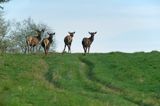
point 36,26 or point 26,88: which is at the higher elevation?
point 36,26

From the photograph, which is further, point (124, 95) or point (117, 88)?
point (117, 88)

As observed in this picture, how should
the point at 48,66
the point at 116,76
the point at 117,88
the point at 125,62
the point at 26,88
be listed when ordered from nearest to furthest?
the point at 26,88
the point at 117,88
the point at 116,76
the point at 48,66
the point at 125,62

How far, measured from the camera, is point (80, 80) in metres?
42.6

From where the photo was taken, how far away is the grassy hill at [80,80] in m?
28.9

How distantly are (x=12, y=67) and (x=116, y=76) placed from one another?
28.6 ft

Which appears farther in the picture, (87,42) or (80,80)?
(87,42)

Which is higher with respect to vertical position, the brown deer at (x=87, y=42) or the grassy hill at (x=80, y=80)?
the brown deer at (x=87, y=42)

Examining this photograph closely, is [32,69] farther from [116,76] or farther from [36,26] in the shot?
[36,26]

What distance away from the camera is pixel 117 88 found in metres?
39.7

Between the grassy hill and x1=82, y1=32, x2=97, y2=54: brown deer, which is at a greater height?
x1=82, y1=32, x2=97, y2=54: brown deer

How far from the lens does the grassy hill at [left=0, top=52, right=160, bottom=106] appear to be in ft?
94.9

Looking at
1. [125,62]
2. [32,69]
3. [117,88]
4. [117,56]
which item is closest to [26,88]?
[117,88]

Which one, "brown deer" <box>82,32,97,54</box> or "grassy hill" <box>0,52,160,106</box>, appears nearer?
"grassy hill" <box>0,52,160,106</box>

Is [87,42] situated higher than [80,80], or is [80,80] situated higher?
[87,42]
